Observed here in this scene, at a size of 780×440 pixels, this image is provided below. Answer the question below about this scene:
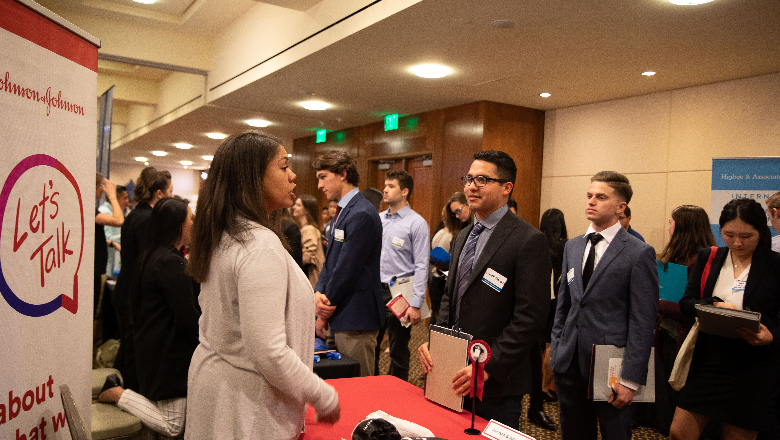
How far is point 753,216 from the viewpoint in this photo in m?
2.44

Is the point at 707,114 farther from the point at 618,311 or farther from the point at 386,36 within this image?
the point at 618,311

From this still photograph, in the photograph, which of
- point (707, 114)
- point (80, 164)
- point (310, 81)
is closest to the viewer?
point (80, 164)

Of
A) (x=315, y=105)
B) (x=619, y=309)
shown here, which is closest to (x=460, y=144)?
(x=315, y=105)

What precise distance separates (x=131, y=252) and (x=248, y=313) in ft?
9.54

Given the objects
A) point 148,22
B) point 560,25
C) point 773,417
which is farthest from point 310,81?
point 773,417

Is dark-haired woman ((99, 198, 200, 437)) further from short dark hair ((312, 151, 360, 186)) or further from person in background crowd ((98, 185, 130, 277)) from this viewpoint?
person in background crowd ((98, 185, 130, 277))

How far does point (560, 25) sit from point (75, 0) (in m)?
5.34

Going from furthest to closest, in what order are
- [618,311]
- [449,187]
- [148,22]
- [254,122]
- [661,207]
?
1. [254,122]
2. [449,187]
3. [148,22]
4. [661,207]
5. [618,311]

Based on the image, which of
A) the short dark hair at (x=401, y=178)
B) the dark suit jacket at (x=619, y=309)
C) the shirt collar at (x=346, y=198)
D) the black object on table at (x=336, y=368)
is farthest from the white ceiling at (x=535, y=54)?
the black object on table at (x=336, y=368)

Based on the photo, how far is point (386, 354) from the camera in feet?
17.7

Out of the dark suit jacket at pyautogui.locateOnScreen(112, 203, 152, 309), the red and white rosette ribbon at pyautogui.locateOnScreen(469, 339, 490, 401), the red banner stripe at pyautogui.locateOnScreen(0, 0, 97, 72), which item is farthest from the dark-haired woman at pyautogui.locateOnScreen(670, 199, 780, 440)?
the dark suit jacket at pyautogui.locateOnScreen(112, 203, 152, 309)

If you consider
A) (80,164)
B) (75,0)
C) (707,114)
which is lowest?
(80,164)

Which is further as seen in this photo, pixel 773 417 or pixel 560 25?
pixel 560 25

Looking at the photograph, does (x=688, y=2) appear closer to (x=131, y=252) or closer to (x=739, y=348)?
(x=739, y=348)
